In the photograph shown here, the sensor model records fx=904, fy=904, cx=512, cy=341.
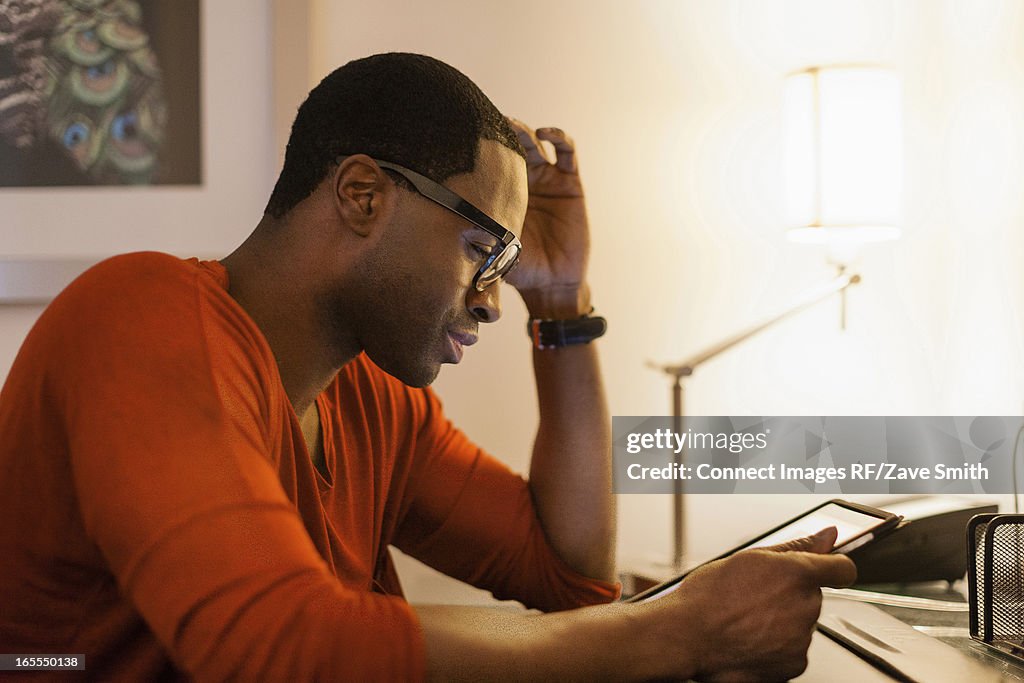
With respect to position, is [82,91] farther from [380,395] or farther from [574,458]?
[574,458]

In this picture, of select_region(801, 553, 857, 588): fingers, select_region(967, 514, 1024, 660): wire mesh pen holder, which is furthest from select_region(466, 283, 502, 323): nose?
select_region(967, 514, 1024, 660): wire mesh pen holder

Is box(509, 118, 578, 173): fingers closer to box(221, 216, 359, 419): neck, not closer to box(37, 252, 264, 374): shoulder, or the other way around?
box(221, 216, 359, 419): neck

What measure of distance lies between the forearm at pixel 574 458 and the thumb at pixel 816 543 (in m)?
0.29

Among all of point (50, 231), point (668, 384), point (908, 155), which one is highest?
point (908, 155)

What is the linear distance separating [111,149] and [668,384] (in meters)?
0.91

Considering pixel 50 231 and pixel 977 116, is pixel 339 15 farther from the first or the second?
pixel 977 116

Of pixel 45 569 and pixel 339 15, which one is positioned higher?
pixel 339 15

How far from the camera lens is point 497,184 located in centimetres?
79

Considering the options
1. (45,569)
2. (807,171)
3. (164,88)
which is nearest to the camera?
(45,569)

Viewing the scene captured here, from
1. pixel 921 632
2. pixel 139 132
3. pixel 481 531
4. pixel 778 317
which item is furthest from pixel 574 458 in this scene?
pixel 139 132

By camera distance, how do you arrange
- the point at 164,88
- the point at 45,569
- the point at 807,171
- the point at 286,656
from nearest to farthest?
the point at 286,656 → the point at 45,569 → the point at 807,171 → the point at 164,88

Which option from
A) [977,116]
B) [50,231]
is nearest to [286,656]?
[50,231]

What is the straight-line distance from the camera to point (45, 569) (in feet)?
2.07

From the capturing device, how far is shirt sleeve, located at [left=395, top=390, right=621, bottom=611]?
99cm
